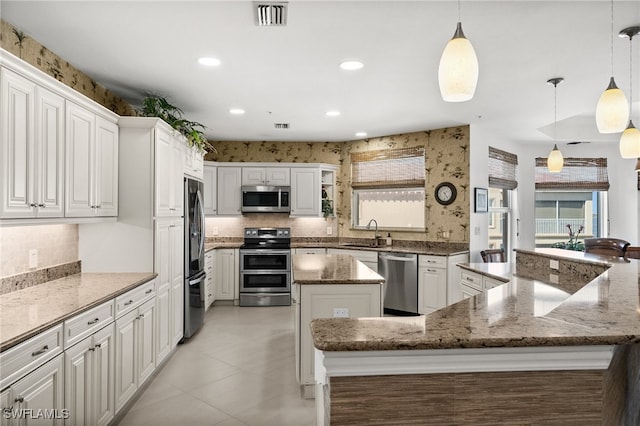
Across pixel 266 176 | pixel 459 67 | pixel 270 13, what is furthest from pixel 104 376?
pixel 266 176

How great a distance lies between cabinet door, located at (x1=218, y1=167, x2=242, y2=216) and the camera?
21.0 feet

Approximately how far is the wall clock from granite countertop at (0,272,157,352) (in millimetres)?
→ 3975

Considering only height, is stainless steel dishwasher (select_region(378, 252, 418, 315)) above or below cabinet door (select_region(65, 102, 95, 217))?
below

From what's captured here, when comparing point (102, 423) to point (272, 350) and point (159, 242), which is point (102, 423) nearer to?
point (159, 242)

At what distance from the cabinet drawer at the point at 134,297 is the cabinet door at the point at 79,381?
405 mm

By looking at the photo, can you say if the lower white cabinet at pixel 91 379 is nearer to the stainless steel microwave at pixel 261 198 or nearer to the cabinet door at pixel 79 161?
the cabinet door at pixel 79 161

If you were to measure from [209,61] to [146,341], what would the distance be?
2245 millimetres

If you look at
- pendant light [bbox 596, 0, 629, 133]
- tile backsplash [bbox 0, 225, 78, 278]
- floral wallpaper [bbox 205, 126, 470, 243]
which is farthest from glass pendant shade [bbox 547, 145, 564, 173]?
tile backsplash [bbox 0, 225, 78, 278]

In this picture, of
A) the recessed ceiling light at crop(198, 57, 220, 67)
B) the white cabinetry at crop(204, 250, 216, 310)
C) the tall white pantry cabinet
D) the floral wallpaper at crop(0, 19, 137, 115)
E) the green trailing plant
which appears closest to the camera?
the floral wallpaper at crop(0, 19, 137, 115)

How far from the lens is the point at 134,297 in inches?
113

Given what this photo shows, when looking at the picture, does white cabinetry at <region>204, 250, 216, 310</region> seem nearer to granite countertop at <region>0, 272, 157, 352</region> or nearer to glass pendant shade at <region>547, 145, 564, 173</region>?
granite countertop at <region>0, 272, 157, 352</region>

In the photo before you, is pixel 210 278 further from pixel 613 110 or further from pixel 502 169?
pixel 613 110

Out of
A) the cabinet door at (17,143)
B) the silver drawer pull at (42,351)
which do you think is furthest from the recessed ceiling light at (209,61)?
the silver drawer pull at (42,351)

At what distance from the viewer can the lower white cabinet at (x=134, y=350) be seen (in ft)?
8.57
